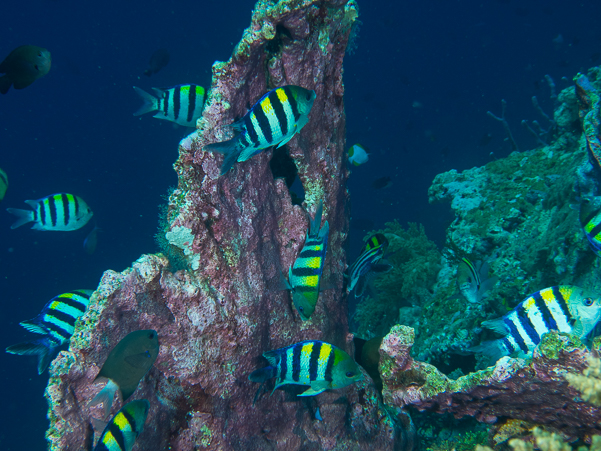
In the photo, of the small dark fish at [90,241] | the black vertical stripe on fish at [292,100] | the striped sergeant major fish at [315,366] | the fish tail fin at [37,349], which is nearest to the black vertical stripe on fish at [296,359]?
the striped sergeant major fish at [315,366]

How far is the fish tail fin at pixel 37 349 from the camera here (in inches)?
98.2

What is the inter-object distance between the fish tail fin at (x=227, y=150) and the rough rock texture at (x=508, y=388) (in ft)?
6.19

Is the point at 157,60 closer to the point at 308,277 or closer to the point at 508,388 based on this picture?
the point at 308,277

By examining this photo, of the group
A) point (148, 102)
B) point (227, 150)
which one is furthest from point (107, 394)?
point (148, 102)

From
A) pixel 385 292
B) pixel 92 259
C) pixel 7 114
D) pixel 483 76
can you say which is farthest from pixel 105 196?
pixel 483 76

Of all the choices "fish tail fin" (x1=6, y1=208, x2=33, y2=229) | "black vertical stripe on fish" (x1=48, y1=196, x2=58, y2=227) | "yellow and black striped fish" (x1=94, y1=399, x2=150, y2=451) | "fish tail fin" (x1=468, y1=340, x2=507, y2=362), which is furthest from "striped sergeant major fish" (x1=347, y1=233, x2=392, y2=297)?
"fish tail fin" (x1=6, y1=208, x2=33, y2=229)

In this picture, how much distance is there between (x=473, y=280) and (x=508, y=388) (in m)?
1.49

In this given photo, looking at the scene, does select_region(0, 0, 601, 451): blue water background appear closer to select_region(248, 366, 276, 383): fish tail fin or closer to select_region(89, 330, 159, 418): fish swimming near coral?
select_region(248, 366, 276, 383): fish tail fin

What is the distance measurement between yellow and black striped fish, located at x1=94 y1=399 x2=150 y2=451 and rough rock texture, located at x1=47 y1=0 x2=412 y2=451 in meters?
0.28

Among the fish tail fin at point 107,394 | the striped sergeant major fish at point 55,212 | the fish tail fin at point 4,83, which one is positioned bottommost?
the fish tail fin at point 107,394

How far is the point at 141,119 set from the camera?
37.4 metres

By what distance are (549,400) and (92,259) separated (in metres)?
35.2

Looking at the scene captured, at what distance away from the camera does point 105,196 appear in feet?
111

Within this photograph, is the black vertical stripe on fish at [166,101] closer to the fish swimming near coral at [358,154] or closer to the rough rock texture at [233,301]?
the rough rock texture at [233,301]
